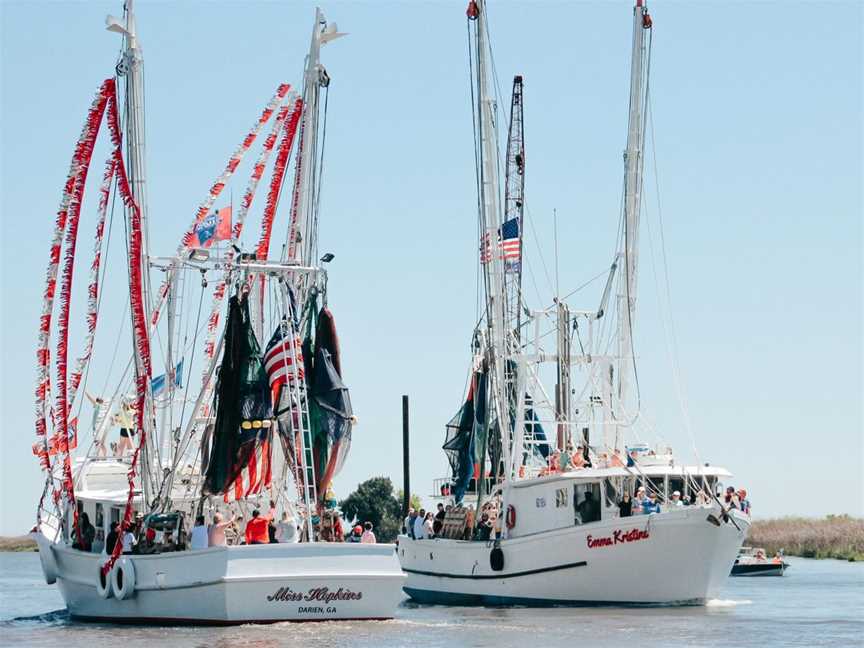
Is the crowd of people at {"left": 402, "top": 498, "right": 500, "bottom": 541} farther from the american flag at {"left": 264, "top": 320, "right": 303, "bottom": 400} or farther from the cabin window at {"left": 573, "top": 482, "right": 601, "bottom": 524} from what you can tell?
the american flag at {"left": 264, "top": 320, "right": 303, "bottom": 400}

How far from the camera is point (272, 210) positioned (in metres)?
48.7

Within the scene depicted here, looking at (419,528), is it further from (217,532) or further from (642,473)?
(217,532)

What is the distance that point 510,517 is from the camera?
50031 millimetres

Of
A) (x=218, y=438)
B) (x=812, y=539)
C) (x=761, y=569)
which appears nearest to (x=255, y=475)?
(x=218, y=438)

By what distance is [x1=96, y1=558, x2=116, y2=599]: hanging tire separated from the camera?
40.6 meters

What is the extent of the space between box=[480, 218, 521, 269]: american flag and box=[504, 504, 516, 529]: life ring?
7589mm

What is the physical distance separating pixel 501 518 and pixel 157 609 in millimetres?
14132

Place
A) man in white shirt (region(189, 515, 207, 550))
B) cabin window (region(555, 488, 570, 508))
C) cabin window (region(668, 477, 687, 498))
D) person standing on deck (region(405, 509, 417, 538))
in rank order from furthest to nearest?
person standing on deck (region(405, 509, 417, 538)), cabin window (region(668, 477, 687, 498)), cabin window (region(555, 488, 570, 508)), man in white shirt (region(189, 515, 207, 550))

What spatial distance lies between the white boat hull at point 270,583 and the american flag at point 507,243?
15.9m

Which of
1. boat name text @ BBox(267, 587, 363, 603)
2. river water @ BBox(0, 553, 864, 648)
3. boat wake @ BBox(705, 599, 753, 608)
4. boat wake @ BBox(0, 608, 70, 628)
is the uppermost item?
boat name text @ BBox(267, 587, 363, 603)

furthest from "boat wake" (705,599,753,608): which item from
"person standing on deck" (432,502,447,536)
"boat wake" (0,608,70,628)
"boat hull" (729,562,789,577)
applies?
"boat hull" (729,562,789,577)

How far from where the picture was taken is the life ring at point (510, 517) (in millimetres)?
49953

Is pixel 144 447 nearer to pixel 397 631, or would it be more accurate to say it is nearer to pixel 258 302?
pixel 258 302

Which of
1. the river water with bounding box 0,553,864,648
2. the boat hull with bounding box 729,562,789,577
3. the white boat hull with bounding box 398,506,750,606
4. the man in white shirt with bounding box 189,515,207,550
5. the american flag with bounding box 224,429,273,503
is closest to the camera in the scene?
the river water with bounding box 0,553,864,648
